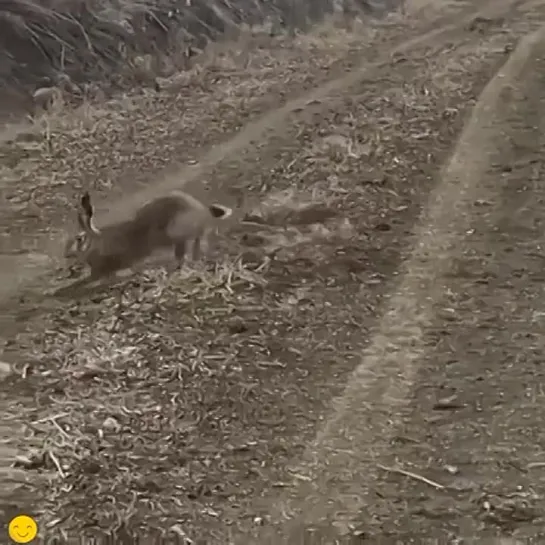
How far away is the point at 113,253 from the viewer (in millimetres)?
1364

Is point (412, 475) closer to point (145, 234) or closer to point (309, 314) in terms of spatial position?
point (309, 314)

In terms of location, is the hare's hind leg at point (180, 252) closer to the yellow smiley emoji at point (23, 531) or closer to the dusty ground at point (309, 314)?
the dusty ground at point (309, 314)

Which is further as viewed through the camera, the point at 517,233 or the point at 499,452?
the point at 517,233

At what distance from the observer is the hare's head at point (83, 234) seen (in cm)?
137

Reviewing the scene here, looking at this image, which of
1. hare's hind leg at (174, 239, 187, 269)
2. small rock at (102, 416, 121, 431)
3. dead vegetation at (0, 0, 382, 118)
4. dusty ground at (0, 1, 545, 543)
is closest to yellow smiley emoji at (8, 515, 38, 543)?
dusty ground at (0, 1, 545, 543)

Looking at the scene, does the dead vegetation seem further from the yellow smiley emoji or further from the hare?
the yellow smiley emoji

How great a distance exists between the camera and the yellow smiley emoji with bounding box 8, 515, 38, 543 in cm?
124

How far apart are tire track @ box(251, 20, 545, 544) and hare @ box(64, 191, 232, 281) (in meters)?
0.31

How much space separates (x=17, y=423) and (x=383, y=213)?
2.04 feet

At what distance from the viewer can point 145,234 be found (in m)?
1.36

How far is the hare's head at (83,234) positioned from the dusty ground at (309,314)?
2 cm

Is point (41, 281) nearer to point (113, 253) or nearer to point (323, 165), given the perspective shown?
point (113, 253)

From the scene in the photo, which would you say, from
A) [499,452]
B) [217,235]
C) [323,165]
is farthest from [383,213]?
[499,452]

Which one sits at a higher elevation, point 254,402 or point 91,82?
point 91,82
